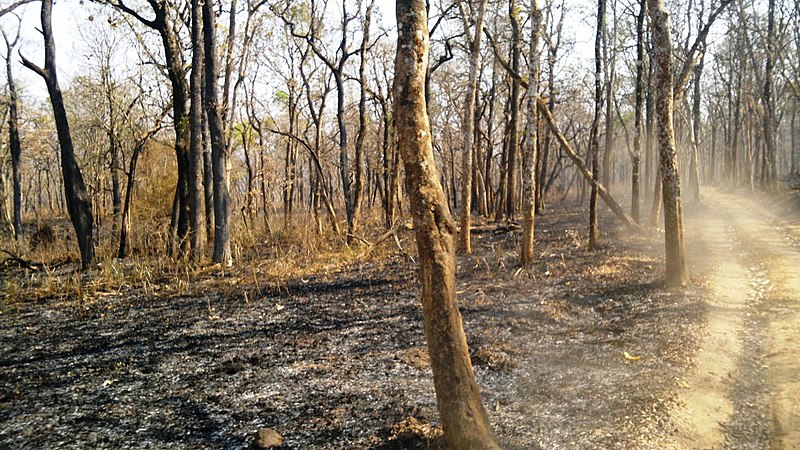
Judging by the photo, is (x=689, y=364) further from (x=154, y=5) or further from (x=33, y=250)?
(x=33, y=250)

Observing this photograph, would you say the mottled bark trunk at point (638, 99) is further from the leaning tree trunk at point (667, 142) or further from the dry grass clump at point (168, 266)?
the dry grass clump at point (168, 266)

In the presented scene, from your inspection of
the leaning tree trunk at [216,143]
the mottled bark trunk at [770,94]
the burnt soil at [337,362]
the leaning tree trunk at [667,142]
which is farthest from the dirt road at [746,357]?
the mottled bark trunk at [770,94]

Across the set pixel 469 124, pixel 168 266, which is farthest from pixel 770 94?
pixel 168 266

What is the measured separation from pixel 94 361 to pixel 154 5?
30.2 feet

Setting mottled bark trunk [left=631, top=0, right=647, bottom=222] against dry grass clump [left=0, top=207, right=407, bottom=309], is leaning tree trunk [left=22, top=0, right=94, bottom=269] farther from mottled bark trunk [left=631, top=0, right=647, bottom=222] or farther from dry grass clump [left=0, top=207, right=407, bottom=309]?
mottled bark trunk [left=631, top=0, right=647, bottom=222]

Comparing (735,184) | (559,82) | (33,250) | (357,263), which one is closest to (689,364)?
(357,263)

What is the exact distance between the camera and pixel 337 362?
6270mm

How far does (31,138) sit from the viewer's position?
2873 cm

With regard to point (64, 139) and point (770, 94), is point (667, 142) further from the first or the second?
point (770, 94)

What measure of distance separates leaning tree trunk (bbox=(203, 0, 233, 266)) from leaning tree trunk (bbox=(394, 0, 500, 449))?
964 centimetres

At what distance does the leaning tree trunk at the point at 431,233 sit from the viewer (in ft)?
11.9

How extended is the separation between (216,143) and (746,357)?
11.0 metres

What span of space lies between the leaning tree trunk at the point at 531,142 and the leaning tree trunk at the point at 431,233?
685cm

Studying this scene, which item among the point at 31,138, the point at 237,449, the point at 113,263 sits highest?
the point at 31,138
